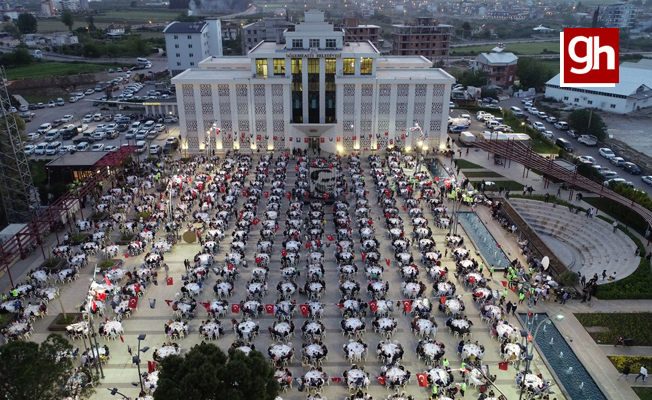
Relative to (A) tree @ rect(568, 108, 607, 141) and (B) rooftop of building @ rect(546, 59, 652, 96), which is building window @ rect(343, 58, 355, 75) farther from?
(B) rooftop of building @ rect(546, 59, 652, 96)

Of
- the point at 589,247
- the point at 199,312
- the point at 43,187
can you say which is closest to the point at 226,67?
the point at 43,187

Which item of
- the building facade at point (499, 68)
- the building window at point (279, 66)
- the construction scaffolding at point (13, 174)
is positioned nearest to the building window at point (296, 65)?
the building window at point (279, 66)

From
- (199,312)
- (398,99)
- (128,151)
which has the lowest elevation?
(199,312)

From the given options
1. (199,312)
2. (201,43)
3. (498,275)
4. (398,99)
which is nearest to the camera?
(199,312)

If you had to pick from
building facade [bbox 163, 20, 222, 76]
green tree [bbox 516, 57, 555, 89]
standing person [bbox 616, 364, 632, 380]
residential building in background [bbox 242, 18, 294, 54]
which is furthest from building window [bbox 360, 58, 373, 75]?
residential building in background [bbox 242, 18, 294, 54]

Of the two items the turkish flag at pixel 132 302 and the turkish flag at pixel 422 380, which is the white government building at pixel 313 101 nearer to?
the turkish flag at pixel 132 302

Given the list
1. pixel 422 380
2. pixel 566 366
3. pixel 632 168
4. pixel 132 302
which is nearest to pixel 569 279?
pixel 566 366

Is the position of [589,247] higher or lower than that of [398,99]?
lower

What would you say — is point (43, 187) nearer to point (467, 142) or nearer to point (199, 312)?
point (199, 312)
